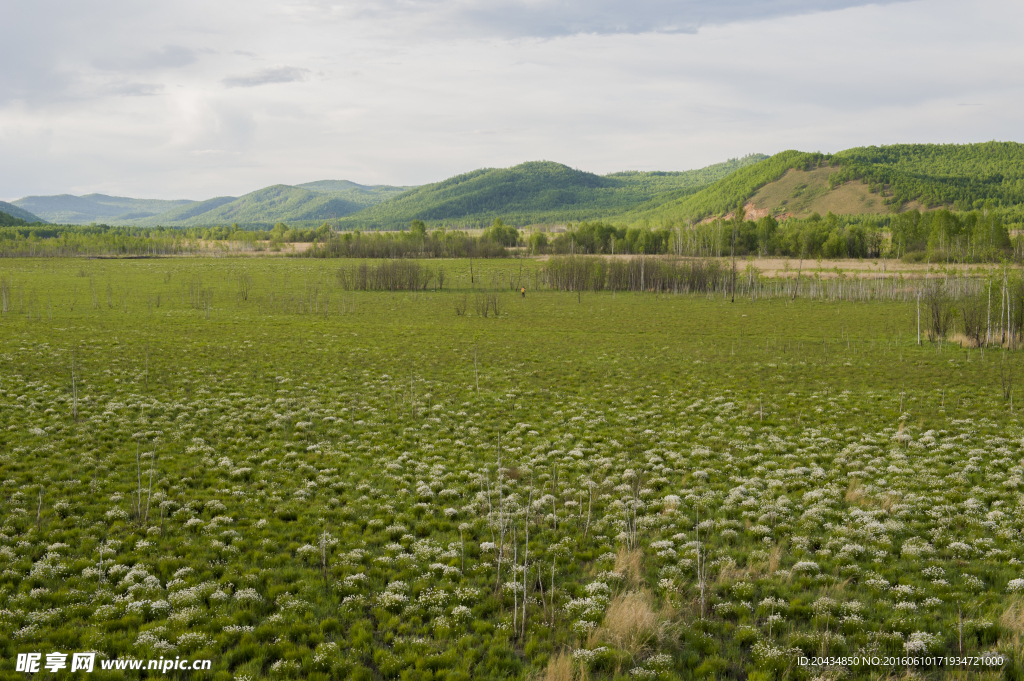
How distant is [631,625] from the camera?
30.1ft

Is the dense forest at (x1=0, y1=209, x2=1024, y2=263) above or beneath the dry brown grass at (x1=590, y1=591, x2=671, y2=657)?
above

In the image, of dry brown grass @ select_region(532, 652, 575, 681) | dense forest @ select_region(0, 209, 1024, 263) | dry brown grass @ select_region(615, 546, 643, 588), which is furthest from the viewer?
dense forest @ select_region(0, 209, 1024, 263)

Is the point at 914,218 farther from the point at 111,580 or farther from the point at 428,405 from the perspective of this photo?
the point at 111,580

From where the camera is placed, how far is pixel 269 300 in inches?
2857

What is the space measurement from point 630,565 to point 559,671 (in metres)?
3.50

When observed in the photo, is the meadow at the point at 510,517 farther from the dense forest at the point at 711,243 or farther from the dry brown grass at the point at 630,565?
the dense forest at the point at 711,243

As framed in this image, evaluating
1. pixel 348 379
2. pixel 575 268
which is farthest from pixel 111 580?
pixel 575 268

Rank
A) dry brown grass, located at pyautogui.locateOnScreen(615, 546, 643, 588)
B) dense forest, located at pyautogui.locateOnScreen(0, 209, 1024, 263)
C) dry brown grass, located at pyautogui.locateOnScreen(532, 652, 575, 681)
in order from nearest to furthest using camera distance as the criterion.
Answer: dry brown grass, located at pyautogui.locateOnScreen(532, 652, 575, 681), dry brown grass, located at pyautogui.locateOnScreen(615, 546, 643, 588), dense forest, located at pyautogui.locateOnScreen(0, 209, 1024, 263)

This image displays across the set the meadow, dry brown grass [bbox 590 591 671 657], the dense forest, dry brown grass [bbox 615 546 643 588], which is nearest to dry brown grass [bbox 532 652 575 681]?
the meadow

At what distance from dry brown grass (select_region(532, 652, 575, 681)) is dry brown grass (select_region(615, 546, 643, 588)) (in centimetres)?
268

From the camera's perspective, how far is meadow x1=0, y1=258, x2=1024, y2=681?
8.89m

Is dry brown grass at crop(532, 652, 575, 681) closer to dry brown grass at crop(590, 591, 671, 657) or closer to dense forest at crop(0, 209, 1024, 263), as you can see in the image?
dry brown grass at crop(590, 591, 671, 657)

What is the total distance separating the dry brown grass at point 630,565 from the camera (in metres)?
10.8

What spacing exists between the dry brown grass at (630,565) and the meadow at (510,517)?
0.05 metres
